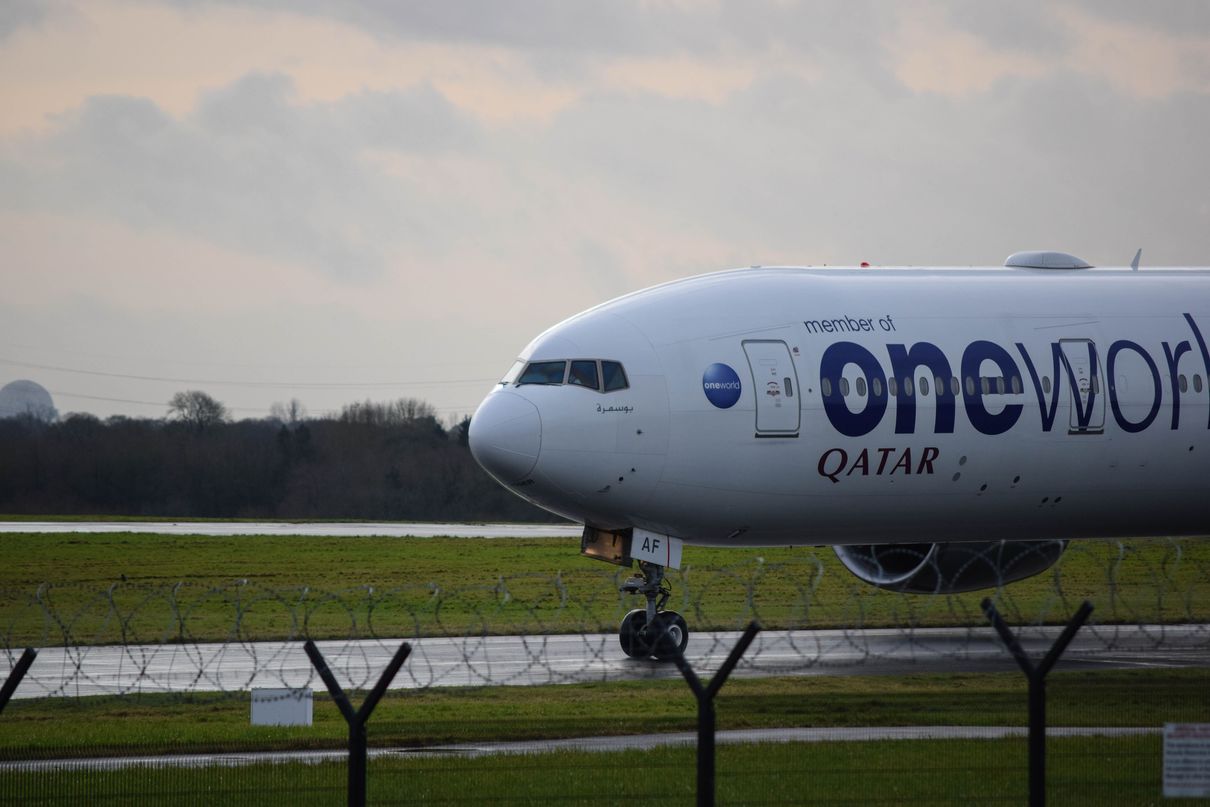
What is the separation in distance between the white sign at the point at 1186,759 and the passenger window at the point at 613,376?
13.9 m

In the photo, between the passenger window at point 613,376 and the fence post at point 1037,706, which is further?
the passenger window at point 613,376

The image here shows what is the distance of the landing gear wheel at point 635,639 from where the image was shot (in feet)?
87.8

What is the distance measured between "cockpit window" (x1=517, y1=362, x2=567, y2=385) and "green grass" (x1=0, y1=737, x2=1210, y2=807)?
9.29m

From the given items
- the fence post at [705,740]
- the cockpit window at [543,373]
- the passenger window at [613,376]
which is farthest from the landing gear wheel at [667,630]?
the fence post at [705,740]

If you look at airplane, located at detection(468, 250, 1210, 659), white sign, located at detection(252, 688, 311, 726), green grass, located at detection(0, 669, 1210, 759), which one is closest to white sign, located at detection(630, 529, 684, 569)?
Answer: airplane, located at detection(468, 250, 1210, 659)

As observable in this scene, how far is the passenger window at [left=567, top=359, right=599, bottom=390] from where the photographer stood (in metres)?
25.7

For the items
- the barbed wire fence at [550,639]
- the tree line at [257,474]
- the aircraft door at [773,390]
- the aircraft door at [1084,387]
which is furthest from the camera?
the tree line at [257,474]

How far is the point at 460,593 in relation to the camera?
38.5 m

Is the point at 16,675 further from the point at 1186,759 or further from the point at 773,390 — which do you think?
the point at 773,390

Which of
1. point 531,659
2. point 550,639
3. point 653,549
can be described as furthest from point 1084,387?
point 531,659

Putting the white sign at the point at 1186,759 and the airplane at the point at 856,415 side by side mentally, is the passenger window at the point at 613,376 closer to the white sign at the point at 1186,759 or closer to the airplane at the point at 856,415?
the airplane at the point at 856,415

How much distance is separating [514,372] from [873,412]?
5.83 metres

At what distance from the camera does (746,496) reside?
26656 mm

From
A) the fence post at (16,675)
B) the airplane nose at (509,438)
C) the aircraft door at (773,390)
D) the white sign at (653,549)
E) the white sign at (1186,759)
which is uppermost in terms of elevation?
the aircraft door at (773,390)
